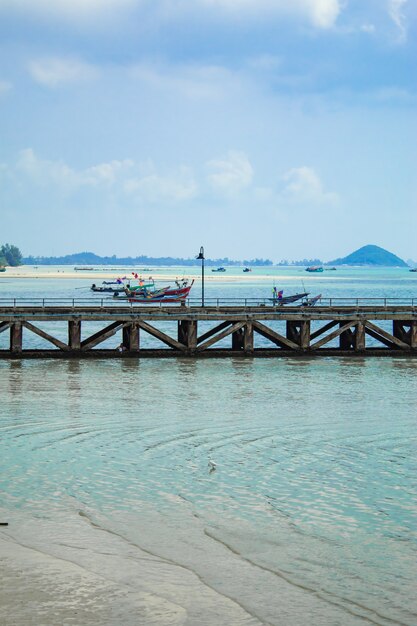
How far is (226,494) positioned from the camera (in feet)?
79.0

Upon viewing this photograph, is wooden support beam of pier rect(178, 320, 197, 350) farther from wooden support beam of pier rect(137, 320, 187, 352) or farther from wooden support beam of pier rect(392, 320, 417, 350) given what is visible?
wooden support beam of pier rect(392, 320, 417, 350)

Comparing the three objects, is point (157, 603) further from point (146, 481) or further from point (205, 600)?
point (146, 481)

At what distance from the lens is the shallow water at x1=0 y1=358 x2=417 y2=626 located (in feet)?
56.9

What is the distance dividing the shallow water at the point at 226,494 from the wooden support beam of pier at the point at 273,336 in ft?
41.3

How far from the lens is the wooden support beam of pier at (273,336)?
56009 millimetres

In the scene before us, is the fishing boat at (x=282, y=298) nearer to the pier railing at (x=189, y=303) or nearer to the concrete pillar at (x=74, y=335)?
the pier railing at (x=189, y=303)

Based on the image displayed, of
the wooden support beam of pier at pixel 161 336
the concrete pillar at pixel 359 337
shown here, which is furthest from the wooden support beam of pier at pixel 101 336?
the concrete pillar at pixel 359 337

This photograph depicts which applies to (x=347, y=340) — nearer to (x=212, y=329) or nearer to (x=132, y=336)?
(x=212, y=329)

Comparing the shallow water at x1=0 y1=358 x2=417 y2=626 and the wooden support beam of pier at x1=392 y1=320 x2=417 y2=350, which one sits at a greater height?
the wooden support beam of pier at x1=392 y1=320 x2=417 y2=350

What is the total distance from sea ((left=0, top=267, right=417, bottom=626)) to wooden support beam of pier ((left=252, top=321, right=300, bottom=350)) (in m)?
13.5

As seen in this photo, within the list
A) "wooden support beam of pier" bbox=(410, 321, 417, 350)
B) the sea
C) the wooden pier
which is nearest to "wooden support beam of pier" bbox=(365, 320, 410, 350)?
the wooden pier

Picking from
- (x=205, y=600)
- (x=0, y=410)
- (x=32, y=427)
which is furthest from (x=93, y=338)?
(x=205, y=600)

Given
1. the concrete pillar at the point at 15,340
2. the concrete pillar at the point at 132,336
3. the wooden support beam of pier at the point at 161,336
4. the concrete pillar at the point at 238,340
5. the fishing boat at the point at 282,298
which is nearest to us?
the concrete pillar at the point at 15,340

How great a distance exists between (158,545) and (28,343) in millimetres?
59085
